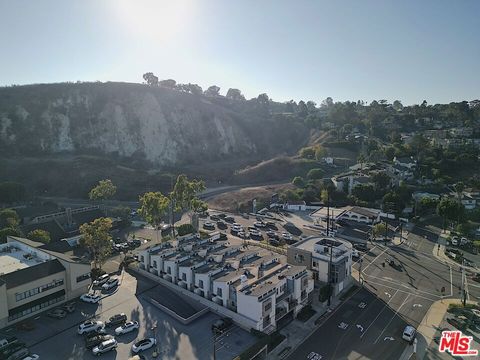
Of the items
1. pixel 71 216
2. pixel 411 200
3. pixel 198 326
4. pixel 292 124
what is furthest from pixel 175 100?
pixel 198 326

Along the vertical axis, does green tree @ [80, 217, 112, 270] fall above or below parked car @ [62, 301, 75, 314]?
above

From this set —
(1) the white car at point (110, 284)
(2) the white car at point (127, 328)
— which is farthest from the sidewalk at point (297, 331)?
(1) the white car at point (110, 284)

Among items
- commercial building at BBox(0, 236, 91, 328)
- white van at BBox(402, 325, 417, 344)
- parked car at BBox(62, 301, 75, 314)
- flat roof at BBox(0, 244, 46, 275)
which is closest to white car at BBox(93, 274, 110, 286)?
commercial building at BBox(0, 236, 91, 328)

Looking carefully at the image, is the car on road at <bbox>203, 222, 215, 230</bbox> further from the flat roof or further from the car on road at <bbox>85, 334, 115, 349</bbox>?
the car on road at <bbox>85, 334, 115, 349</bbox>

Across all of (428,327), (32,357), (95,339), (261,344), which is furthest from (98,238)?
(428,327)

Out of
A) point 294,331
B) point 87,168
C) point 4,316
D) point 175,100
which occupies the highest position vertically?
point 175,100

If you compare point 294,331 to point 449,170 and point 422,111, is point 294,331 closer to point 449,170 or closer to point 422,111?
point 449,170

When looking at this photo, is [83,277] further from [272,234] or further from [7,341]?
[272,234]

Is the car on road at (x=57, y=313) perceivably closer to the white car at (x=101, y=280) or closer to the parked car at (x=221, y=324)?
the white car at (x=101, y=280)
